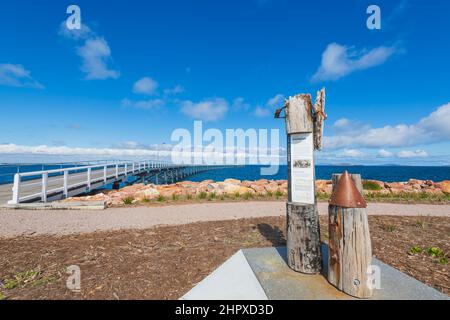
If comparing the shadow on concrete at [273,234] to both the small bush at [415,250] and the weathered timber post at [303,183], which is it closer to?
the weathered timber post at [303,183]

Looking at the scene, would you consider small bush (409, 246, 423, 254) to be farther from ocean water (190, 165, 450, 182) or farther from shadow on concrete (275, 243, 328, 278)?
ocean water (190, 165, 450, 182)

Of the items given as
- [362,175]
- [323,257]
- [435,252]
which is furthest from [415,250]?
[362,175]

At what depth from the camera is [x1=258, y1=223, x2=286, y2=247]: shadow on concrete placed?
14.7 feet

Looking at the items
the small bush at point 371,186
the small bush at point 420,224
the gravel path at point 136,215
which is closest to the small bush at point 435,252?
the small bush at point 420,224

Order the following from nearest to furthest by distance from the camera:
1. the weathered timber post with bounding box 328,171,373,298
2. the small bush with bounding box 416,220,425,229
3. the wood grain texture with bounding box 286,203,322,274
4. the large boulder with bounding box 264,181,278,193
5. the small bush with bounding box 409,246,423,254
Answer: the weathered timber post with bounding box 328,171,373,298, the wood grain texture with bounding box 286,203,322,274, the small bush with bounding box 409,246,423,254, the small bush with bounding box 416,220,425,229, the large boulder with bounding box 264,181,278,193

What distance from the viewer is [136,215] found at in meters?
6.78

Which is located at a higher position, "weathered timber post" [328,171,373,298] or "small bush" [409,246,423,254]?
"weathered timber post" [328,171,373,298]

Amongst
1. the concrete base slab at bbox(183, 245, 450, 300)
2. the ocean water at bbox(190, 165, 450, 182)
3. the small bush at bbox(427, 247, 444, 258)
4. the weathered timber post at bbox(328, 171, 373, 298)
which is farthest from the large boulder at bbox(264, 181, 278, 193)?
the ocean water at bbox(190, 165, 450, 182)

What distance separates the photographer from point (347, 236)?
253 cm

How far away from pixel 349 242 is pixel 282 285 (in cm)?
93

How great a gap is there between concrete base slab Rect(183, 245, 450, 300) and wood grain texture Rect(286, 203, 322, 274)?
0.12 metres

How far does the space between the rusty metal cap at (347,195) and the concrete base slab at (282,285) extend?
99 centimetres

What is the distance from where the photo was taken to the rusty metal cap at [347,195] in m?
2.54

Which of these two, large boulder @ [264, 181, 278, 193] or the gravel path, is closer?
the gravel path
